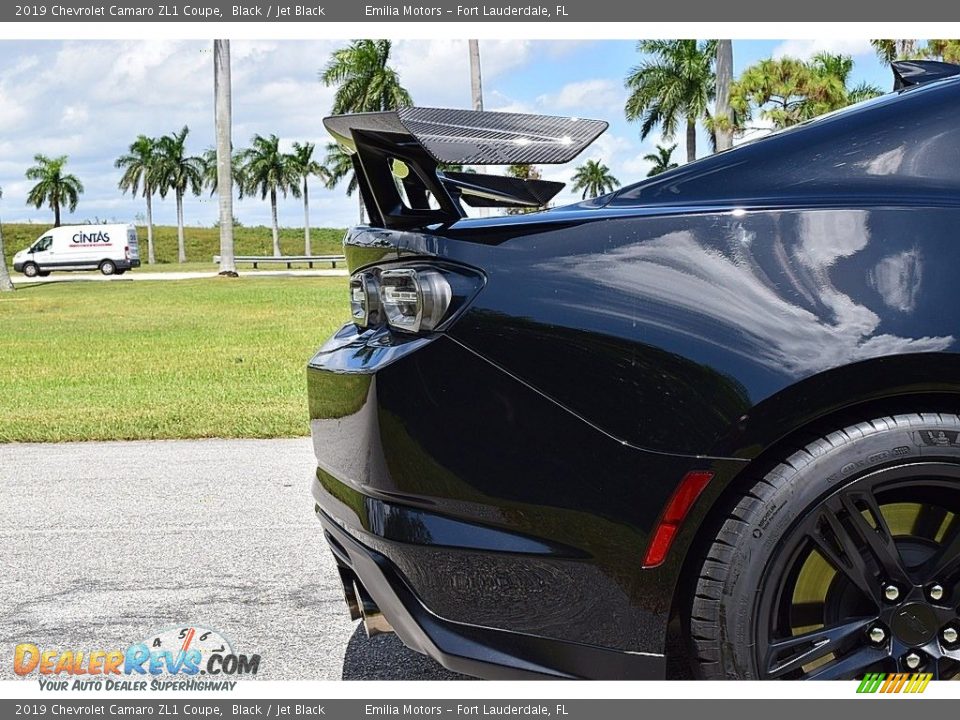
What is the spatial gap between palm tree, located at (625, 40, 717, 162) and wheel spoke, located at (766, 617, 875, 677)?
→ 125 feet

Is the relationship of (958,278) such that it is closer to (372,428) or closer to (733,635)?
(733,635)

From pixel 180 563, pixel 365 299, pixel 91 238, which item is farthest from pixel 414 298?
pixel 91 238

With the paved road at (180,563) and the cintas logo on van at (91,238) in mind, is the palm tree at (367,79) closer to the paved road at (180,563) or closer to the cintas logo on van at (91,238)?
the cintas logo on van at (91,238)

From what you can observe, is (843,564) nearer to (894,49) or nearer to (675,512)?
(675,512)

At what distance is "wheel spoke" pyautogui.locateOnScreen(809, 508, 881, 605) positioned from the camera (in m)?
2.06

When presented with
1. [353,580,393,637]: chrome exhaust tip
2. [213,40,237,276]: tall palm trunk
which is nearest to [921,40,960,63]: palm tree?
[353,580,393,637]: chrome exhaust tip

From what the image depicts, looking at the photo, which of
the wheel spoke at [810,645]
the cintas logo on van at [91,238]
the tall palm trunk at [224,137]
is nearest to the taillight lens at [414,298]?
the wheel spoke at [810,645]

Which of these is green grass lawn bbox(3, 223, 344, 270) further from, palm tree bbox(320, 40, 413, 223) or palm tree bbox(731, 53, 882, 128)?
palm tree bbox(731, 53, 882, 128)

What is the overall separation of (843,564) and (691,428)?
457mm

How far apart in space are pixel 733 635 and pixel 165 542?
274 centimetres

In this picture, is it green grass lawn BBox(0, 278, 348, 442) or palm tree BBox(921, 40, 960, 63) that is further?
palm tree BBox(921, 40, 960, 63)

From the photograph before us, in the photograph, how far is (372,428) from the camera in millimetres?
2133

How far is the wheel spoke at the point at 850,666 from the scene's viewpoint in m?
2.11

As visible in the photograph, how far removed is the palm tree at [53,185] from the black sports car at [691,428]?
77.6 metres
